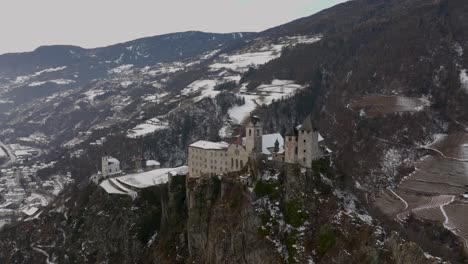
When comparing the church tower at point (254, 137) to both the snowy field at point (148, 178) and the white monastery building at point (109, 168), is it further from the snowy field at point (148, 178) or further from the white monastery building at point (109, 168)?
the white monastery building at point (109, 168)

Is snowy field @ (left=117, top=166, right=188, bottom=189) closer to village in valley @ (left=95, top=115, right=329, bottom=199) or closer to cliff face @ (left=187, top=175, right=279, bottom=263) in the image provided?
village in valley @ (left=95, top=115, right=329, bottom=199)

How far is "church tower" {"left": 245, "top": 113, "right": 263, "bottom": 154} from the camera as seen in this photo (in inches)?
3723

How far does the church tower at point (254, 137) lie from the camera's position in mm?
94562

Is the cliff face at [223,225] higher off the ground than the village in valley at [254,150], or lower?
lower

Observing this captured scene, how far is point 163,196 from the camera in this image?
118 meters

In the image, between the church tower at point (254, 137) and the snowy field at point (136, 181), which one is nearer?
the church tower at point (254, 137)

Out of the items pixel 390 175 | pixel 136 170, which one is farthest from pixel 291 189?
pixel 390 175

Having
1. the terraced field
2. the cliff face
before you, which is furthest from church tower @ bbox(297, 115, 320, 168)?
the terraced field

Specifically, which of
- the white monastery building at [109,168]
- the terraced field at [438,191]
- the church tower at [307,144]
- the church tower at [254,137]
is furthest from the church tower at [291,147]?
the white monastery building at [109,168]

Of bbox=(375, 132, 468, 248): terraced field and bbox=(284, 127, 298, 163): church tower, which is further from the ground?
bbox=(284, 127, 298, 163): church tower

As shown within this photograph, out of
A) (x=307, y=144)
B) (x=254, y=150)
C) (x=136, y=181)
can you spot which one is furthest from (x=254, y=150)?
(x=136, y=181)

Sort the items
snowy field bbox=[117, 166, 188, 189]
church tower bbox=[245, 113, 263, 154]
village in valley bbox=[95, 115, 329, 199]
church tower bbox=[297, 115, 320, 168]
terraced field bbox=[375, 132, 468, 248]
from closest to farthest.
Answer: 1. church tower bbox=[297, 115, 320, 168]
2. village in valley bbox=[95, 115, 329, 199]
3. church tower bbox=[245, 113, 263, 154]
4. snowy field bbox=[117, 166, 188, 189]
5. terraced field bbox=[375, 132, 468, 248]

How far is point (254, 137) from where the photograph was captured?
94.6 meters

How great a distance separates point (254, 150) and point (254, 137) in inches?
104
